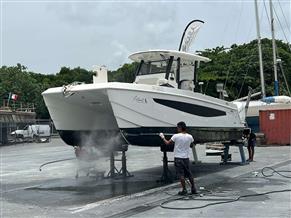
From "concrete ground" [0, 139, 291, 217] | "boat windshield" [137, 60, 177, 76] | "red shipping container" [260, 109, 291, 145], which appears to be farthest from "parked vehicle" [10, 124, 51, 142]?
"boat windshield" [137, 60, 177, 76]

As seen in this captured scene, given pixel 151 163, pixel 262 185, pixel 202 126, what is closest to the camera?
pixel 262 185

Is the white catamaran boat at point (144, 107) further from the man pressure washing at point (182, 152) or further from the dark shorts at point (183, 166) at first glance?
the dark shorts at point (183, 166)

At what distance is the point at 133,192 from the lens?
463 inches

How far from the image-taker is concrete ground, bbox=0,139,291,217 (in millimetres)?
9156

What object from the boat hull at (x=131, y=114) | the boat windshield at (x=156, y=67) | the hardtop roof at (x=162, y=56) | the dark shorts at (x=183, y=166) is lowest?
the dark shorts at (x=183, y=166)

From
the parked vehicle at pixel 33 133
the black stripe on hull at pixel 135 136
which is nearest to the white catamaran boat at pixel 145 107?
the black stripe on hull at pixel 135 136

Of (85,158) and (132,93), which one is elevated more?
(132,93)

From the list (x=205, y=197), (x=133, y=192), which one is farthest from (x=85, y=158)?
(x=205, y=197)

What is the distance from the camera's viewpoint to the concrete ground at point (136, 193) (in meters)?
9.16

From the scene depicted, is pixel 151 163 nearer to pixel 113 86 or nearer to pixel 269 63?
pixel 113 86

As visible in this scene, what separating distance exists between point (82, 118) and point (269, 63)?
38.6 meters

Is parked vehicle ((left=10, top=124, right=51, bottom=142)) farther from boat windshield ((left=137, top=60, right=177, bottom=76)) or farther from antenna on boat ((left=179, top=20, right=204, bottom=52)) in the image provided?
boat windshield ((left=137, top=60, right=177, bottom=76))

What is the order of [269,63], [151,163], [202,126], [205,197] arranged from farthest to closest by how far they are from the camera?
[269,63]
[151,163]
[202,126]
[205,197]

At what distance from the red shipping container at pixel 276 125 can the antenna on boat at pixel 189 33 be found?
13790 mm
